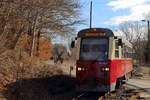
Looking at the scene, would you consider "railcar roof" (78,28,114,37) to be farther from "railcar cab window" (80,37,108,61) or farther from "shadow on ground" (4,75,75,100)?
"shadow on ground" (4,75,75,100)

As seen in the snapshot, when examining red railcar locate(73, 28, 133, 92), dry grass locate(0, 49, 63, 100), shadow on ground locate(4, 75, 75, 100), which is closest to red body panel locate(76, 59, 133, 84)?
red railcar locate(73, 28, 133, 92)

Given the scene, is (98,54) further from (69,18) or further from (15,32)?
(69,18)

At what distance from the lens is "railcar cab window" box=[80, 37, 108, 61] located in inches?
628

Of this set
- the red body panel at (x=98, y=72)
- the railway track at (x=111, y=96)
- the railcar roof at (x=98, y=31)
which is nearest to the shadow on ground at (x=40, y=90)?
the railway track at (x=111, y=96)

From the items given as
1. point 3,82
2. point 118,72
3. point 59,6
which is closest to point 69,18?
point 59,6

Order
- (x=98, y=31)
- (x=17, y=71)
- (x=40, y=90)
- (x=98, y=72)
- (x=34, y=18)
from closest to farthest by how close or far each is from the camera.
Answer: (x=98, y=72) → (x=98, y=31) → (x=40, y=90) → (x=17, y=71) → (x=34, y=18)

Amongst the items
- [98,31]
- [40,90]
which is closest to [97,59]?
[98,31]

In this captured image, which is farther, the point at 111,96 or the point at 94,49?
the point at 94,49

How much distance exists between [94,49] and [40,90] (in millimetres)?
3586

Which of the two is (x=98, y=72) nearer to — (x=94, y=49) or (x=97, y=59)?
(x=97, y=59)

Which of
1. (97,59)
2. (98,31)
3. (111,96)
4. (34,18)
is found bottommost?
(111,96)

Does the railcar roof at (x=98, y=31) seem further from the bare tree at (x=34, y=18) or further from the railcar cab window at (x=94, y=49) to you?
the bare tree at (x=34, y=18)

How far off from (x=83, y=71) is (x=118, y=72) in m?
2.36

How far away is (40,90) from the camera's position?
16500mm
